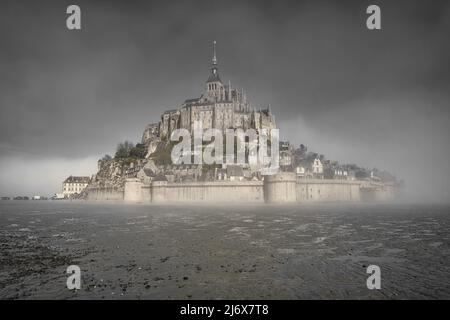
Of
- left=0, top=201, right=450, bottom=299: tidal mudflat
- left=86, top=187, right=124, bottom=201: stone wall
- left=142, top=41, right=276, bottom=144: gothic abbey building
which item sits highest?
left=142, top=41, right=276, bottom=144: gothic abbey building

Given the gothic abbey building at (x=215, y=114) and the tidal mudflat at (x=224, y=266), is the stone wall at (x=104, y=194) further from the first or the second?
the tidal mudflat at (x=224, y=266)

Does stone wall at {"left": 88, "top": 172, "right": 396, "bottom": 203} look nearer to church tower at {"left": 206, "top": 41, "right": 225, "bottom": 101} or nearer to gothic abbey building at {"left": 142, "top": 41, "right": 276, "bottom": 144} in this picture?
gothic abbey building at {"left": 142, "top": 41, "right": 276, "bottom": 144}

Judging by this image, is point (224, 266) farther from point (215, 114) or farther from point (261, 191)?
point (215, 114)

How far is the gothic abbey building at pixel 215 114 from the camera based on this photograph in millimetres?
121250

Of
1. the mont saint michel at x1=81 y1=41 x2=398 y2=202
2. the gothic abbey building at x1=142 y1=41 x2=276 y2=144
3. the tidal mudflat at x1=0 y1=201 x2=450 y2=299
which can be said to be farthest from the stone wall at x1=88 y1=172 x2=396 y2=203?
the tidal mudflat at x1=0 y1=201 x2=450 y2=299

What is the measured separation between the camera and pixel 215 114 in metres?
122

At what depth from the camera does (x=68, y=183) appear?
16150 cm

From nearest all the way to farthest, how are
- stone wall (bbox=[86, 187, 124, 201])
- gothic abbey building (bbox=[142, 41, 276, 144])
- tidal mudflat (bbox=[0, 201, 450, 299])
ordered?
tidal mudflat (bbox=[0, 201, 450, 299]) → stone wall (bbox=[86, 187, 124, 201]) → gothic abbey building (bbox=[142, 41, 276, 144])

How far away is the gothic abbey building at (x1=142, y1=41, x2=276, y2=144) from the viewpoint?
121 m

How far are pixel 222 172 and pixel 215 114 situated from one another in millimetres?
37768

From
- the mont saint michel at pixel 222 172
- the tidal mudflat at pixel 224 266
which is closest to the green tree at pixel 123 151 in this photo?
the mont saint michel at pixel 222 172

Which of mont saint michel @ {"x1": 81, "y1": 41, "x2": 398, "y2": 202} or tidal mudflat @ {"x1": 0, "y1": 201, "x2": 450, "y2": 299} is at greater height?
mont saint michel @ {"x1": 81, "y1": 41, "x2": 398, "y2": 202}

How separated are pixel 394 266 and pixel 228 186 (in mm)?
69838
